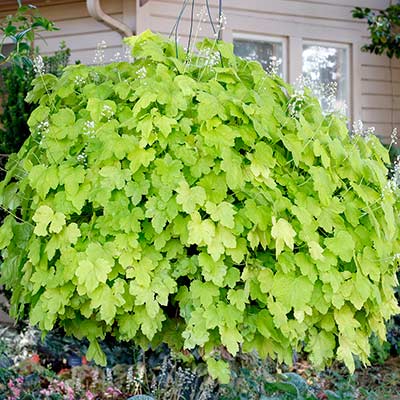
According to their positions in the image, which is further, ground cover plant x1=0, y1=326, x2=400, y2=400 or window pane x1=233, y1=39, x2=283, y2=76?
window pane x1=233, y1=39, x2=283, y2=76

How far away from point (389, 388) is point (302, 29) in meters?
3.48

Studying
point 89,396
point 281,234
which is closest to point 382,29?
point 89,396

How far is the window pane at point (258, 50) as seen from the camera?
6.41 meters

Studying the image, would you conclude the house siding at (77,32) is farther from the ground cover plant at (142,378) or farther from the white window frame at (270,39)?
the ground cover plant at (142,378)

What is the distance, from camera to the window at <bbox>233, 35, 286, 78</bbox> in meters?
6.41

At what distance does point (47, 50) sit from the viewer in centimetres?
609

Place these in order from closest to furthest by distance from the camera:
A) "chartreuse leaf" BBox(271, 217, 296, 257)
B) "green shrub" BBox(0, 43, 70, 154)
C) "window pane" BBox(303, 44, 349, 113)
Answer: "chartreuse leaf" BBox(271, 217, 296, 257)
"green shrub" BBox(0, 43, 70, 154)
"window pane" BBox(303, 44, 349, 113)

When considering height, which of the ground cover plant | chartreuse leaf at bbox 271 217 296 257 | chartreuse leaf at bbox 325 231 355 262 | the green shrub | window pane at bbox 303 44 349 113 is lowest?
the ground cover plant

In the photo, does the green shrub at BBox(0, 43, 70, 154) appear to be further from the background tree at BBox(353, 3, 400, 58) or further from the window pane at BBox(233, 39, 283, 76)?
the background tree at BBox(353, 3, 400, 58)

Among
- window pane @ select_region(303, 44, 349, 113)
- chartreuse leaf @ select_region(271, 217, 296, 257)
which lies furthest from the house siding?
chartreuse leaf @ select_region(271, 217, 296, 257)

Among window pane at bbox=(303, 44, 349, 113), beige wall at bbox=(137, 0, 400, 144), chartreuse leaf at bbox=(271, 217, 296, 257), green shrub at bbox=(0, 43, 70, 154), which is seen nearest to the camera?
chartreuse leaf at bbox=(271, 217, 296, 257)

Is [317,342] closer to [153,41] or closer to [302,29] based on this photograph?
[153,41]

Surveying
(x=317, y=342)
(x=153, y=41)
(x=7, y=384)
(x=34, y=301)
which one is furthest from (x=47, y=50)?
(x=317, y=342)

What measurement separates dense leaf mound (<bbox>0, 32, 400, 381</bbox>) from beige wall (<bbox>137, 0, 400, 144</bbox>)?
3.67m
